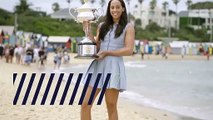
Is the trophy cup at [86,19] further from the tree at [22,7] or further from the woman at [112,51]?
the tree at [22,7]

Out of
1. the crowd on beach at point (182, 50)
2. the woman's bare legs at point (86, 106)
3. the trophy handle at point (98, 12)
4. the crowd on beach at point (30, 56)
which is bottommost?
the crowd on beach at point (182, 50)

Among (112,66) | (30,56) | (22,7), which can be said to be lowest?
(30,56)

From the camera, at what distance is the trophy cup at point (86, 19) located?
378 cm

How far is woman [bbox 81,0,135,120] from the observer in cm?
381

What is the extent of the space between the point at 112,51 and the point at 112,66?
124 millimetres

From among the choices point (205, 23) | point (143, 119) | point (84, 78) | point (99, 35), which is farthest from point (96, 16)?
point (205, 23)

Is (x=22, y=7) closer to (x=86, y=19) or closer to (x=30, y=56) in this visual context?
(x=30, y=56)

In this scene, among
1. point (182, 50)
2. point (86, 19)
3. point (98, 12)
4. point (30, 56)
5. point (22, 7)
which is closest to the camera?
point (86, 19)

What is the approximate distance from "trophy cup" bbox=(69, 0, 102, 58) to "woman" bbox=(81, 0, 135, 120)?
55 millimetres

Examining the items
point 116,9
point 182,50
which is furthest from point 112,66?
point 182,50

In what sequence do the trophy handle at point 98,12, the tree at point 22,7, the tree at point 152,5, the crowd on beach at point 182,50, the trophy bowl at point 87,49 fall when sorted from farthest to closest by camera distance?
the tree at point 152,5
the tree at point 22,7
the crowd on beach at point 182,50
the trophy handle at point 98,12
the trophy bowl at point 87,49

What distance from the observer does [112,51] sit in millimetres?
3840

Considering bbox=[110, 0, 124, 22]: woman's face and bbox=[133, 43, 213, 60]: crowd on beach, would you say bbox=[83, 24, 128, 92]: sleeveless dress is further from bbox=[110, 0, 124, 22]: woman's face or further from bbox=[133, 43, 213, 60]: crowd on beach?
bbox=[133, 43, 213, 60]: crowd on beach

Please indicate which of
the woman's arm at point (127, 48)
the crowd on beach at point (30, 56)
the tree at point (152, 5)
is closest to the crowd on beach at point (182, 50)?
the tree at point (152, 5)
